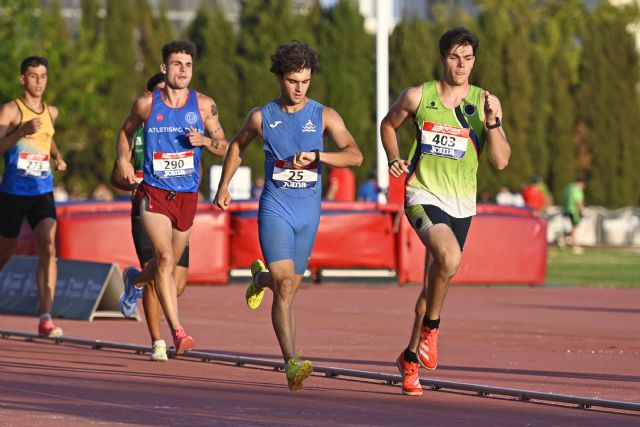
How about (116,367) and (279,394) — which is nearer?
(279,394)

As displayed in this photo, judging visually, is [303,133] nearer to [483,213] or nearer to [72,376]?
[72,376]

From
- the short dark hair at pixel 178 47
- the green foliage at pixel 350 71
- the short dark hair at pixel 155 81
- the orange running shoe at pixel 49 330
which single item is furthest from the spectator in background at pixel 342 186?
the short dark hair at pixel 178 47

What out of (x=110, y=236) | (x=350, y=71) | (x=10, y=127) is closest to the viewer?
(x=10, y=127)

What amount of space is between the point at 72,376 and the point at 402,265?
14608mm

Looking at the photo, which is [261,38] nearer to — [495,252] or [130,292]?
[495,252]

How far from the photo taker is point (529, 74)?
54500mm

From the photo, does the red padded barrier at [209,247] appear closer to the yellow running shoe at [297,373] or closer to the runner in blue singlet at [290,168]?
the runner in blue singlet at [290,168]

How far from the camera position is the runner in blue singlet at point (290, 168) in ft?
34.7

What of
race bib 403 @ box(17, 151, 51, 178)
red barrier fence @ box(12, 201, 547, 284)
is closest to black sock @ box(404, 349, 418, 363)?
race bib 403 @ box(17, 151, 51, 178)

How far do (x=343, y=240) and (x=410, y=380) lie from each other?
590 inches

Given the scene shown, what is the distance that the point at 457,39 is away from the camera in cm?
1052

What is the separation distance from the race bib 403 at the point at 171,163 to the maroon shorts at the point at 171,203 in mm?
126

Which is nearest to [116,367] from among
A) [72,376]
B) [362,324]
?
[72,376]

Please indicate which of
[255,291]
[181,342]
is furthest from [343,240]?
[255,291]
